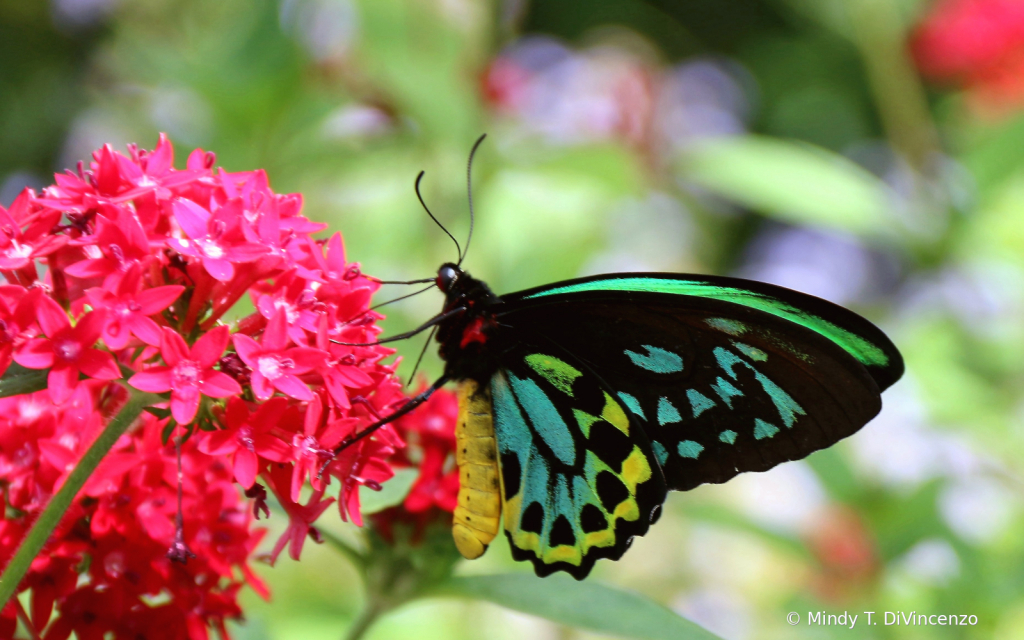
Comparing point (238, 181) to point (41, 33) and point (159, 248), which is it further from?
point (41, 33)

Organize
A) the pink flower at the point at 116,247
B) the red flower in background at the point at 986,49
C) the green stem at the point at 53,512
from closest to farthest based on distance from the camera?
the green stem at the point at 53,512
the pink flower at the point at 116,247
the red flower in background at the point at 986,49

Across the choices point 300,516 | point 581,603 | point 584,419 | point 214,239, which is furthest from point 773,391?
point 214,239

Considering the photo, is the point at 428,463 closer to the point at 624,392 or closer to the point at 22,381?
the point at 624,392

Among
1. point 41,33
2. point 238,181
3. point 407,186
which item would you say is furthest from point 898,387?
point 41,33

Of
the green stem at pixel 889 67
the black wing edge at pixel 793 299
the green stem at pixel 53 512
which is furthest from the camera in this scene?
the green stem at pixel 889 67

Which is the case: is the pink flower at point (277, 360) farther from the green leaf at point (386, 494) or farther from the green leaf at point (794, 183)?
the green leaf at point (794, 183)

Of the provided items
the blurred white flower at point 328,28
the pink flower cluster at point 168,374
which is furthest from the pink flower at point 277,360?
the blurred white flower at point 328,28
